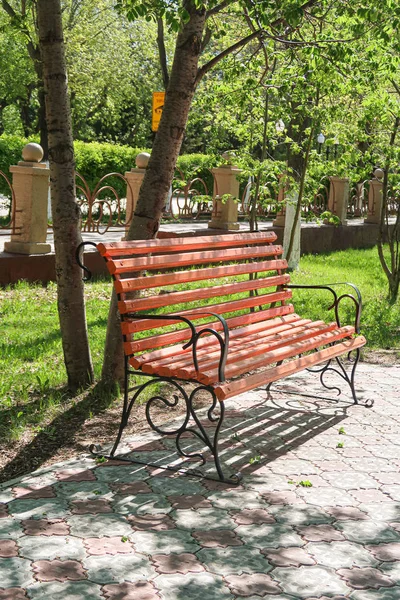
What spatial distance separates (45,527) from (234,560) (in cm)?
88

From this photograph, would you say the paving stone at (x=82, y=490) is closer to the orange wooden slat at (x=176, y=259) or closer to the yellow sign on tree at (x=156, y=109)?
the orange wooden slat at (x=176, y=259)

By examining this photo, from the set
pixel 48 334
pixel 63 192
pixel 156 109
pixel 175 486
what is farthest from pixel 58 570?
pixel 156 109

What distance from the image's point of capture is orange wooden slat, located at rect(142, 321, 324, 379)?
16.4 ft

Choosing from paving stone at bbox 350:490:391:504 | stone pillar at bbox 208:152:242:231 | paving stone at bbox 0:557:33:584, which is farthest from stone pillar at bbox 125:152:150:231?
paving stone at bbox 0:557:33:584

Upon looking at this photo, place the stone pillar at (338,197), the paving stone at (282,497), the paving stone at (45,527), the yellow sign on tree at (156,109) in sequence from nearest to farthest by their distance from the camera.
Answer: the paving stone at (45,527), the paving stone at (282,497), the yellow sign on tree at (156,109), the stone pillar at (338,197)

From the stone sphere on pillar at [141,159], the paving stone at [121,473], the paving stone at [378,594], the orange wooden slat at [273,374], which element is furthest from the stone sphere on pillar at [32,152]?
the paving stone at [378,594]

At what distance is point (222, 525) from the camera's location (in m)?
4.24

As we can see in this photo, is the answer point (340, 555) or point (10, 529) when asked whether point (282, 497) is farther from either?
point (10, 529)

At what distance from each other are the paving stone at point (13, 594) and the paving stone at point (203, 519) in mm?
953

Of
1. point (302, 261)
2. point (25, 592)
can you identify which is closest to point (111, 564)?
point (25, 592)

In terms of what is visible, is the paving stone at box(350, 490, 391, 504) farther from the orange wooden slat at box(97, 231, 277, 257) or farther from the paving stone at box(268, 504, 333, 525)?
the orange wooden slat at box(97, 231, 277, 257)

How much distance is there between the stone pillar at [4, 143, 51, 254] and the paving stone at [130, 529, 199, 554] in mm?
7151

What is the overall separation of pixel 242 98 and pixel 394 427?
449 centimetres

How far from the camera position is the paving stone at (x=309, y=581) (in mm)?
3588
